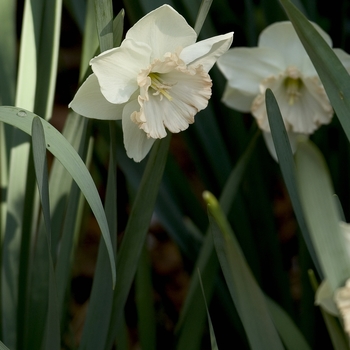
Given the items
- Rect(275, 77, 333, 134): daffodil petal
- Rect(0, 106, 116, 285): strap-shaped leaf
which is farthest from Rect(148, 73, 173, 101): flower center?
Rect(275, 77, 333, 134): daffodil petal

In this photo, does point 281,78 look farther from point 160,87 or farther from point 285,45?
point 160,87

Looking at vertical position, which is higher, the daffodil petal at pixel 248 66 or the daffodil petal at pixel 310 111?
the daffodil petal at pixel 248 66

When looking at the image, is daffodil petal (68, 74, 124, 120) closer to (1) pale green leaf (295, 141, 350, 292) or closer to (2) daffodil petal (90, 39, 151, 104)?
(2) daffodil petal (90, 39, 151, 104)

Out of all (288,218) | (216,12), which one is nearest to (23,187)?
(216,12)

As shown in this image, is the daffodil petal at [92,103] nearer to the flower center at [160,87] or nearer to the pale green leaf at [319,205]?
the flower center at [160,87]

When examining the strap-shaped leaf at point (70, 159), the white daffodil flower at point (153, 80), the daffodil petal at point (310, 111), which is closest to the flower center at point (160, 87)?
the white daffodil flower at point (153, 80)

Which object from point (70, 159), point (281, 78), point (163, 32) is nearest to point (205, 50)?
point (163, 32)

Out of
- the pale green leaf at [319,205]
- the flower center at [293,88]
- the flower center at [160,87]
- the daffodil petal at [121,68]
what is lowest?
the pale green leaf at [319,205]

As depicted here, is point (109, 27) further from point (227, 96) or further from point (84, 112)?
point (227, 96)
